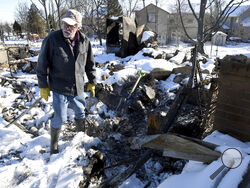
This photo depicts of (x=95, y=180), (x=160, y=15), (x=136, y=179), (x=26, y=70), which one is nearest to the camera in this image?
(x=95, y=180)

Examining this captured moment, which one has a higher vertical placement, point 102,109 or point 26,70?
point 26,70

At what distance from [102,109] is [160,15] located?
31.1 meters

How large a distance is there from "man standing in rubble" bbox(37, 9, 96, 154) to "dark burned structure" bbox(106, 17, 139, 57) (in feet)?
26.5

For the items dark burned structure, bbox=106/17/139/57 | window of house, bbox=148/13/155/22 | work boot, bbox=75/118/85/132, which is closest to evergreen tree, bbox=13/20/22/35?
window of house, bbox=148/13/155/22

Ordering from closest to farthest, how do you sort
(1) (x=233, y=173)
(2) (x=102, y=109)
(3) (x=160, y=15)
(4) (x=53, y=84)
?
1. (1) (x=233, y=173)
2. (4) (x=53, y=84)
3. (2) (x=102, y=109)
4. (3) (x=160, y=15)

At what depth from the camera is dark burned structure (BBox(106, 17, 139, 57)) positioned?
10586 millimetres

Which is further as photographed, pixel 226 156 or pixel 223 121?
pixel 223 121

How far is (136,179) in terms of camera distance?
2.49 meters

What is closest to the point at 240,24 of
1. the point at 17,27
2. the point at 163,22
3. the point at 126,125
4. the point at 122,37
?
the point at 163,22

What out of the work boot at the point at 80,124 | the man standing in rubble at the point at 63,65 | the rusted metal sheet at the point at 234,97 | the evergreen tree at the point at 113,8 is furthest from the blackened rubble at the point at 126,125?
the evergreen tree at the point at 113,8

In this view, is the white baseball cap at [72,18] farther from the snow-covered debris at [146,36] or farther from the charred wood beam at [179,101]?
the snow-covered debris at [146,36]

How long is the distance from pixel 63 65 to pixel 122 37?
27.7 ft

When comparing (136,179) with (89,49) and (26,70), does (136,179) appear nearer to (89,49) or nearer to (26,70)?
(89,49)

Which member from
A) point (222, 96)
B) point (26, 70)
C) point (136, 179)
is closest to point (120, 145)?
point (136, 179)
